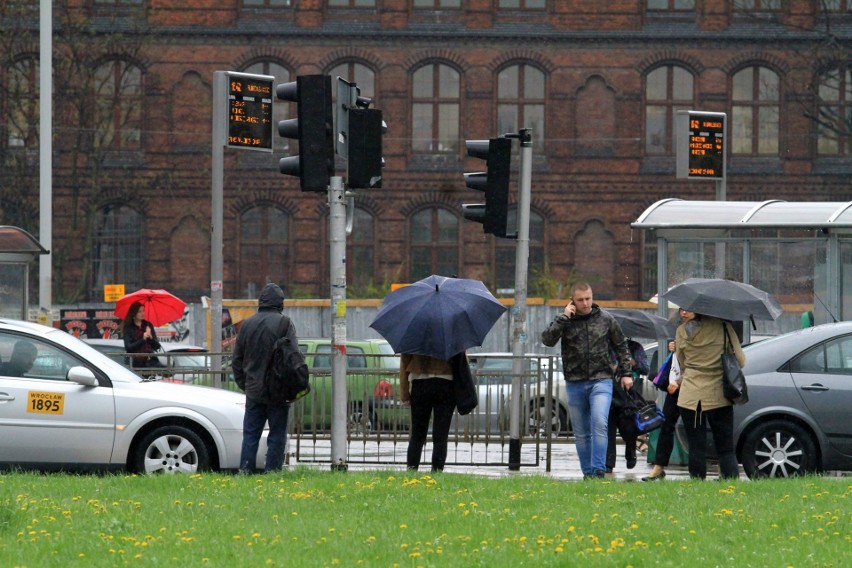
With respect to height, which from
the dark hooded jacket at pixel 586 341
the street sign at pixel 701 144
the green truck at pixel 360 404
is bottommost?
the green truck at pixel 360 404

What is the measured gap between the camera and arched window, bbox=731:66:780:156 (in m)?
48.2

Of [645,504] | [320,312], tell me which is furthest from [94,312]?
[645,504]

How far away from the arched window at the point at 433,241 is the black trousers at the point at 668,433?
34.2 m

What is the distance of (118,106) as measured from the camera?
47.6 meters

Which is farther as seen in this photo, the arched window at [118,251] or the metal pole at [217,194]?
the arched window at [118,251]

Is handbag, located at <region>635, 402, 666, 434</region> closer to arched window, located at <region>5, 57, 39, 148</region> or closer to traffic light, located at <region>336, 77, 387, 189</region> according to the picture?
traffic light, located at <region>336, 77, 387, 189</region>

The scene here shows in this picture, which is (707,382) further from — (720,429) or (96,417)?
(96,417)

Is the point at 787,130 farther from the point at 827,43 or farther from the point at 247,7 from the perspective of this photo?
the point at 247,7

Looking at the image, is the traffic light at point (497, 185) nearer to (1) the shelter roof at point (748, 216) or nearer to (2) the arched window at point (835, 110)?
(1) the shelter roof at point (748, 216)

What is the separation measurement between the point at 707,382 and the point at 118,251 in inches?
1470

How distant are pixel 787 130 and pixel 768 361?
3544cm

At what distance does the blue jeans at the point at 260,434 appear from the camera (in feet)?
41.6

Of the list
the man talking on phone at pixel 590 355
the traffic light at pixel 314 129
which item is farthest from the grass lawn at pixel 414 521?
the traffic light at pixel 314 129

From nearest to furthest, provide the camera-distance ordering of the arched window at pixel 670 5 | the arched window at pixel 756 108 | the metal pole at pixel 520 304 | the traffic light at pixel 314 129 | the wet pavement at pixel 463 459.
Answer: the traffic light at pixel 314 129 < the metal pole at pixel 520 304 < the wet pavement at pixel 463 459 < the arched window at pixel 756 108 < the arched window at pixel 670 5
